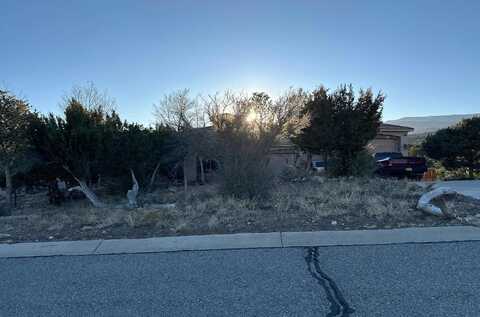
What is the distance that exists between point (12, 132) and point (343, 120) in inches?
498

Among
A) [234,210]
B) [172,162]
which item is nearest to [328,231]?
[234,210]

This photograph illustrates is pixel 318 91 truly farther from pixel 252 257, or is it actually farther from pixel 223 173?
pixel 252 257

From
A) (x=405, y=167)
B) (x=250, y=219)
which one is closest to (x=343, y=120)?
(x=405, y=167)

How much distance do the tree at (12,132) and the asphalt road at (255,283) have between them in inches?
302

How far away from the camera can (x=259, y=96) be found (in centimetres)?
1430

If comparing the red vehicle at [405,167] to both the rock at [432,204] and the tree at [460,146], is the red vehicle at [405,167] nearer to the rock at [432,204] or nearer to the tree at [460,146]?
the tree at [460,146]

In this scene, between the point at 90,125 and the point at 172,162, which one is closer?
the point at 90,125

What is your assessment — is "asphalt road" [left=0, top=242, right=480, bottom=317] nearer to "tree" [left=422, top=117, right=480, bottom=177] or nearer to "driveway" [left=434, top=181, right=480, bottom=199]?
"driveway" [left=434, top=181, right=480, bottom=199]

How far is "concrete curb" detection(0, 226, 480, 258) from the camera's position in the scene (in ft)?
17.8

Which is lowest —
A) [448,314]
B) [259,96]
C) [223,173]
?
[448,314]

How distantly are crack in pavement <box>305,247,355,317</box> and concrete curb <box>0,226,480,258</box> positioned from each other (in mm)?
693

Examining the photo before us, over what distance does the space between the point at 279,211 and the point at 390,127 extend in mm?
21465

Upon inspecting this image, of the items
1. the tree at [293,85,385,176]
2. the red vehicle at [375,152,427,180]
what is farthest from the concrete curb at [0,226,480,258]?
the red vehicle at [375,152,427,180]

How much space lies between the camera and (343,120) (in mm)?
15414
